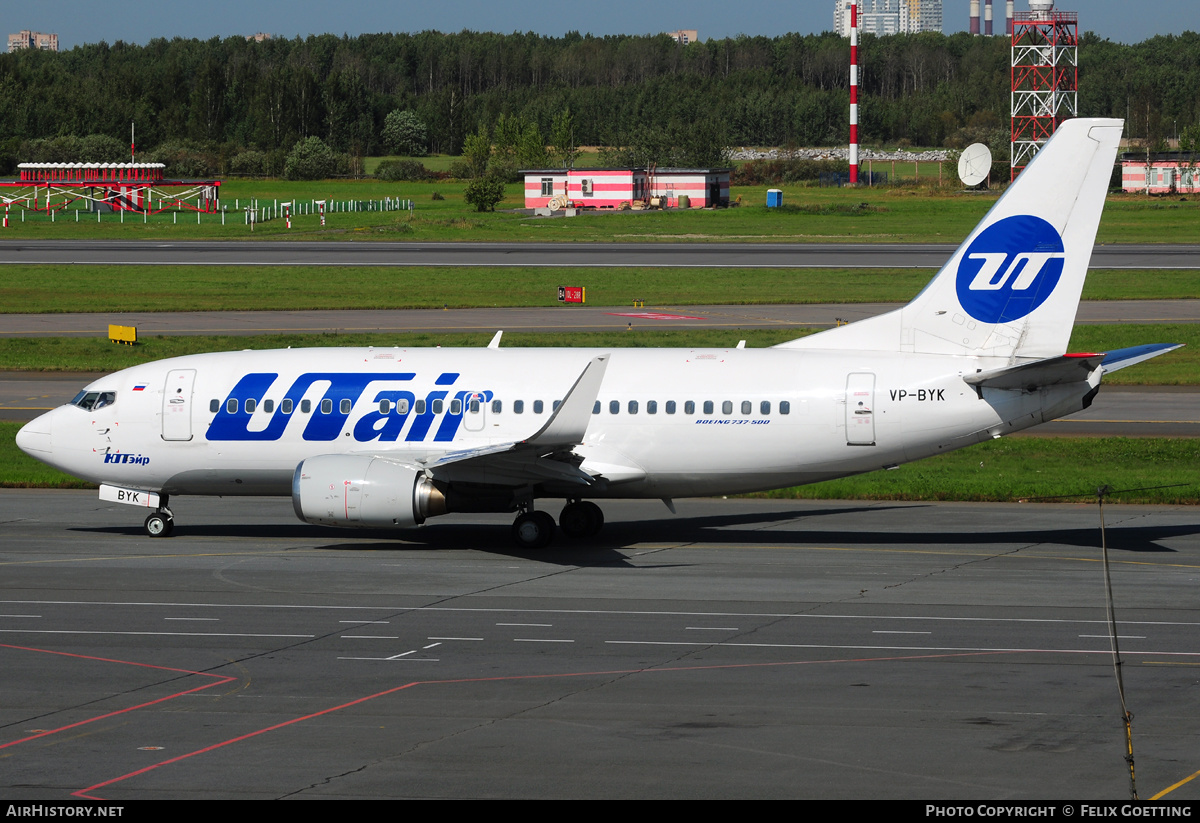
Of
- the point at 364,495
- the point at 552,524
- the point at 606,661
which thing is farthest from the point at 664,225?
the point at 606,661

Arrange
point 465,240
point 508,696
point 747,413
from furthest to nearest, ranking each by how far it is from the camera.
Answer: point 465,240, point 747,413, point 508,696

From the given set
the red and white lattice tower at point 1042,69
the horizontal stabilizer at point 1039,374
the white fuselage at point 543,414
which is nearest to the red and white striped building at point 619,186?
the red and white lattice tower at point 1042,69

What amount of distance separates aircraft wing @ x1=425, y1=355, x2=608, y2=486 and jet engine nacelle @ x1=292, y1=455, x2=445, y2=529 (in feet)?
2.56

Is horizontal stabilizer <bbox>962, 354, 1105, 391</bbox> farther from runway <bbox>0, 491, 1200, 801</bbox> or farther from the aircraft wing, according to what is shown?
the aircraft wing

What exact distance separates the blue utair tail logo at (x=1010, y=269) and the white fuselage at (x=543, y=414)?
1381mm

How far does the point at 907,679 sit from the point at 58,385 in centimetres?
4710

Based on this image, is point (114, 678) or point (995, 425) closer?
point (114, 678)

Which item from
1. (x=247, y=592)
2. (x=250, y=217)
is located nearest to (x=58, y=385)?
(x=247, y=592)

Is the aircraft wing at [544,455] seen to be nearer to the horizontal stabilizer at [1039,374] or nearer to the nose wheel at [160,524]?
the nose wheel at [160,524]

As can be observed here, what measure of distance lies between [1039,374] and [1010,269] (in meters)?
2.97

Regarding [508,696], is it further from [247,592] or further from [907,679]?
[247,592]

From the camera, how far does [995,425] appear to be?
31.2 m

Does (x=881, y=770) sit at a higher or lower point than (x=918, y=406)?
lower

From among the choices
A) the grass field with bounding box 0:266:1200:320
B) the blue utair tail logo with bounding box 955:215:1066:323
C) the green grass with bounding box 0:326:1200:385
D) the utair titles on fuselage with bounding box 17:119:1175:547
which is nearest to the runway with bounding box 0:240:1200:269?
the grass field with bounding box 0:266:1200:320
